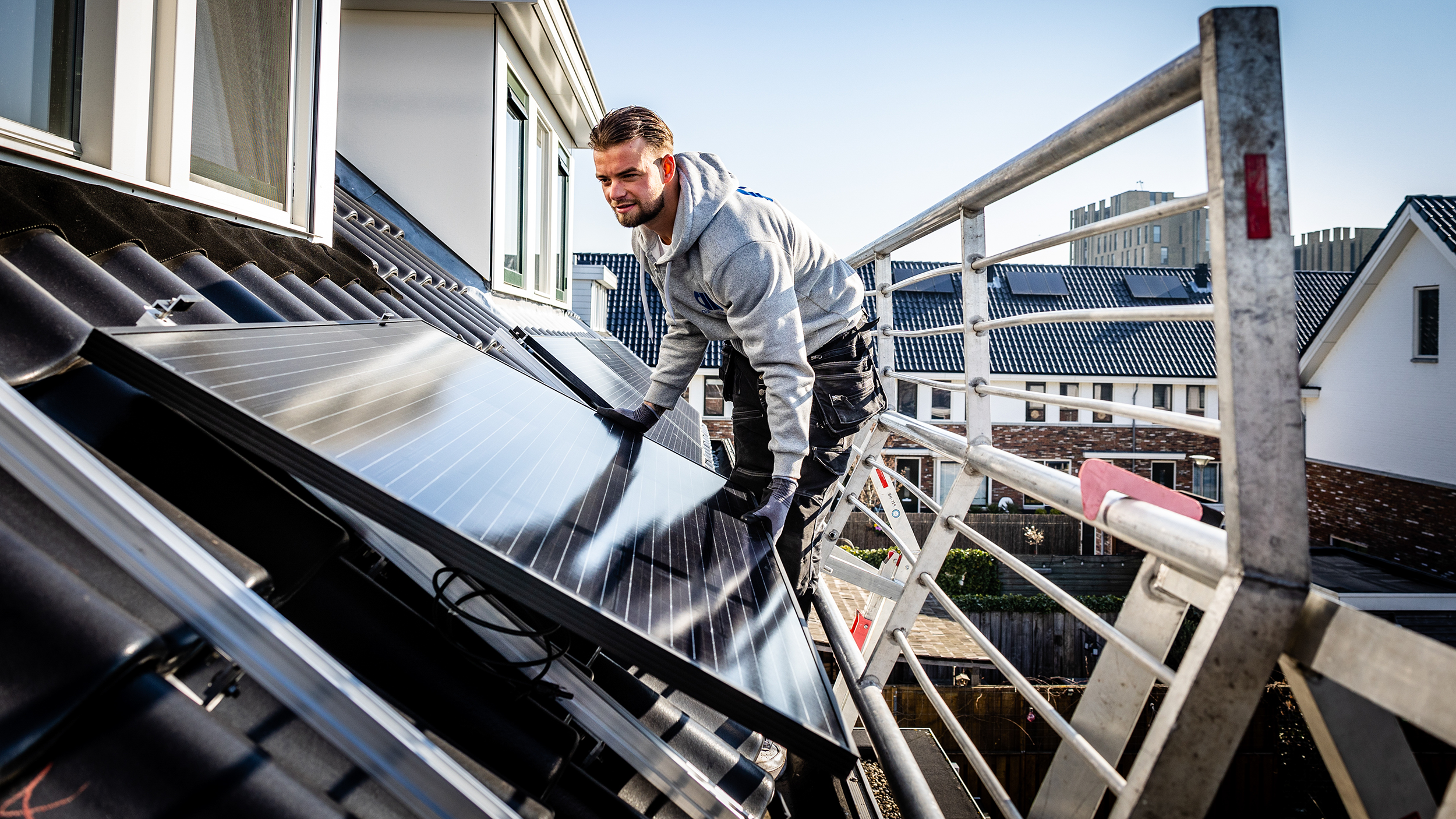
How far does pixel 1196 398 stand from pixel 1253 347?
3692 cm

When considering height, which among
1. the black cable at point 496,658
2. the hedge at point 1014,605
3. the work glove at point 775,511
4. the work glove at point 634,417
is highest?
the work glove at point 634,417

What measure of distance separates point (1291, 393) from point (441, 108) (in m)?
7.37

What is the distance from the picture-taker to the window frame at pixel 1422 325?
1933 centimetres

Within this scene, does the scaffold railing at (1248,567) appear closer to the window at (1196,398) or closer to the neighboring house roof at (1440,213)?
the neighboring house roof at (1440,213)

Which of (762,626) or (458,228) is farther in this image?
(458,228)

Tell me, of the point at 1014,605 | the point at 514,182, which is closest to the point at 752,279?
the point at 514,182

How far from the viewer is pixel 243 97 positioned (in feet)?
10.8

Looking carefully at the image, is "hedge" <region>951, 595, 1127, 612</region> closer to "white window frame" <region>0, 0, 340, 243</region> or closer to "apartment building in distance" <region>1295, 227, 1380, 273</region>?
"white window frame" <region>0, 0, 340, 243</region>

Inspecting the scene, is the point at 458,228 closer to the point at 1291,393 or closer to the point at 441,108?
the point at 441,108

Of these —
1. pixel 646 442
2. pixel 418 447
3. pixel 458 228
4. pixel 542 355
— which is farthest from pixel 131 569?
pixel 458 228

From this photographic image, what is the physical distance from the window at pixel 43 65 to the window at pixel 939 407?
107 feet

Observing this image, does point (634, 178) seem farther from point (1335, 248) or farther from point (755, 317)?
point (1335, 248)

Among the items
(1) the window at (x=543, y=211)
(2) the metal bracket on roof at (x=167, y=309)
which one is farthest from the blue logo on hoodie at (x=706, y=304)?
(1) the window at (x=543, y=211)

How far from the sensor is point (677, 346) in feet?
9.85
